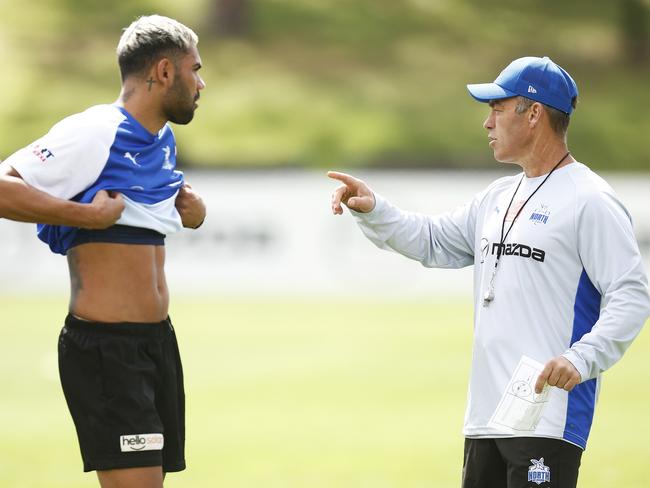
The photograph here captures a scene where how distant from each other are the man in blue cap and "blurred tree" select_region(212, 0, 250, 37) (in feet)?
108

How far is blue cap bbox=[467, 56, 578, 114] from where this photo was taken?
200 inches

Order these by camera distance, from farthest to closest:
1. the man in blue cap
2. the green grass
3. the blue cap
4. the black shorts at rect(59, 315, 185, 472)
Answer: the green grass, the blue cap, the black shorts at rect(59, 315, 185, 472), the man in blue cap

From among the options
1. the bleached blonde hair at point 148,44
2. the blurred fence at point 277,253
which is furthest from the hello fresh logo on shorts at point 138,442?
the blurred fence at point 277,253

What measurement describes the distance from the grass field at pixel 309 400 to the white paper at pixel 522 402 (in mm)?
3479

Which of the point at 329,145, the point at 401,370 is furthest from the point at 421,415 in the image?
the point at 329,145

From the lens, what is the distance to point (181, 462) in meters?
5.28

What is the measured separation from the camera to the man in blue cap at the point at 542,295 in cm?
477

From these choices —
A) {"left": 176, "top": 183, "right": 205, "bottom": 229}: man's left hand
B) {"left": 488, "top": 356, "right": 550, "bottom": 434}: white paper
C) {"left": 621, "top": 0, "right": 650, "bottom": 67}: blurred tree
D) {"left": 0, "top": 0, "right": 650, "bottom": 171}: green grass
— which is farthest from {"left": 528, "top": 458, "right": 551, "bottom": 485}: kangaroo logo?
{"left": 621, "top": 0, "right": 650, "bottom": 67}: blurred tree

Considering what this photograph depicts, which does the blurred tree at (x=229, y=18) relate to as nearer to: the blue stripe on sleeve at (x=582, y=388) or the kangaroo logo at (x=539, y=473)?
the blue stripe on sleeve at (x=582, y=388)

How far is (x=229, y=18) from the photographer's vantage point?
3759cm

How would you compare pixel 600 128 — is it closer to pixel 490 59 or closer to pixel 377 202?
pixel 490 59

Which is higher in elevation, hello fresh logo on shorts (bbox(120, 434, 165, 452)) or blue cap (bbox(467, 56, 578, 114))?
blue cap (bbox(467, 56, 578, 114))

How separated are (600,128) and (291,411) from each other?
2355 centimetres

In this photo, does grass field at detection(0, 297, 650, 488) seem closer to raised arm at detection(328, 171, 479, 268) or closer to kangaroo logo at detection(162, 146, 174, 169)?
raised arm at detection(328, 171, 479, 268)
